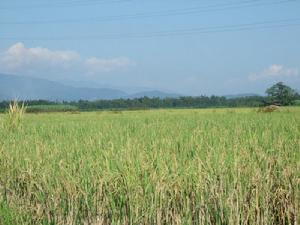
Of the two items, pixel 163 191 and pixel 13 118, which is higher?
pixel 13 118

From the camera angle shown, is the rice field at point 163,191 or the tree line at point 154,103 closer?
the rice field at point 163,191

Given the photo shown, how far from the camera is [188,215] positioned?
10.9 ft

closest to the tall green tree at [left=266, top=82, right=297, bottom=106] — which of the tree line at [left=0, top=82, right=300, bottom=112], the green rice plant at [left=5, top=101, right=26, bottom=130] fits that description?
the tree line at [left=0, top=82, right=300, bottom=112]

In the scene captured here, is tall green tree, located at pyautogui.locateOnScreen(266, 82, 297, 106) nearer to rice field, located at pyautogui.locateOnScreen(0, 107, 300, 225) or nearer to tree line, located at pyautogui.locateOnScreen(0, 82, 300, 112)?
tree line, located at pyautogui.locateOnScreen(0, 82, 300, 112)

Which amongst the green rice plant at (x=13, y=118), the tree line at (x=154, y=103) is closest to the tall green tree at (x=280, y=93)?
the tree line at (x=154, y=103)

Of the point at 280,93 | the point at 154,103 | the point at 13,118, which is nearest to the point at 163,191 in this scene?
the point at 13,118

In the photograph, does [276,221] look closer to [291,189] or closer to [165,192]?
[291,189]

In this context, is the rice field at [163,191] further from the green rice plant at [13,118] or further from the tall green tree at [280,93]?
the tall green tree at [280,93]

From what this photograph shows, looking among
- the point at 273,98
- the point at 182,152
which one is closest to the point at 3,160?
the point at 182,152

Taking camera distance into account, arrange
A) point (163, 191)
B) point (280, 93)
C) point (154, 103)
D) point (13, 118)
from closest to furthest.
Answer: point (163, 191) < point (13, 118) < point (280, 93) < point (154, 103)

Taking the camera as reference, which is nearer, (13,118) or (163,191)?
(163,191)

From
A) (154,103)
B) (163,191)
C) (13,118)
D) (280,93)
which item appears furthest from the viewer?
(154,103)

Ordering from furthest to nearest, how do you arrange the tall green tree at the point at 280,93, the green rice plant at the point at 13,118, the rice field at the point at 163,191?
the tall green tree at the point at 280,93 < the green rice plant at the point at 13,118 < the rice field at the point at 163,191

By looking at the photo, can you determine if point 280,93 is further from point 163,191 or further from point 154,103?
point 163,191
